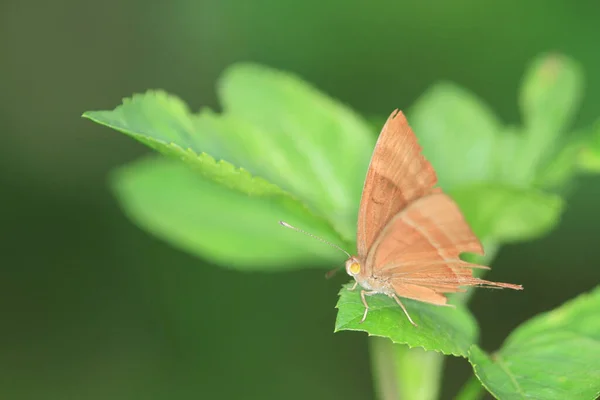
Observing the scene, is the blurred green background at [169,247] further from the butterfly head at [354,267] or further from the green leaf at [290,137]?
the butterfly head at [354,267]

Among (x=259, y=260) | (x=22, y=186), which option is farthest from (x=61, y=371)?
(x=259, y=260)

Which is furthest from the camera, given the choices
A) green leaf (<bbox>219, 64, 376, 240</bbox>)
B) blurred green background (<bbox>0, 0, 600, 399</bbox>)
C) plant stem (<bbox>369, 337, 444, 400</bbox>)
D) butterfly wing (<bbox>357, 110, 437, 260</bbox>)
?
blurred green background (<bbox>0, 0, 600, 399</bbox>)

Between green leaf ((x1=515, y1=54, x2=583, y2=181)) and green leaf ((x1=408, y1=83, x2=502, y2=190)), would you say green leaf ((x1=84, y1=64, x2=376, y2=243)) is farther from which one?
green leaf ((x1=515, y1=54, x2=583, y2=181))

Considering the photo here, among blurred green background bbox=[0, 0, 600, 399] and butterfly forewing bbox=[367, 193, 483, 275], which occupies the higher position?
blurred green background bbox=[0, 0, 600, 399]

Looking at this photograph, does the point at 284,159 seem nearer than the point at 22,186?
Yes

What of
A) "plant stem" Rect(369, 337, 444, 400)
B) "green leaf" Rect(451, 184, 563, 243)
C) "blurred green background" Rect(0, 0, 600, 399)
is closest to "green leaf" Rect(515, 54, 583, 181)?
"green leaf" Rect(451, 184, 563, 243)

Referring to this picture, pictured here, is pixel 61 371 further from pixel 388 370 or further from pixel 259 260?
pixel 388 370

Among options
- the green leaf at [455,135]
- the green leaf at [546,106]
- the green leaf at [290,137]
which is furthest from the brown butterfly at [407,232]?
the green leaf at [546,106]
